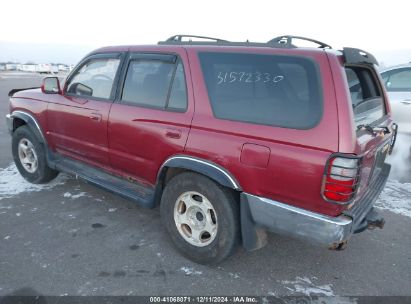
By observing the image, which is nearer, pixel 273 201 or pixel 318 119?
pixel 318 119

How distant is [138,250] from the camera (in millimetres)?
3256

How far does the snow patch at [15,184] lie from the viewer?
447 centimetres

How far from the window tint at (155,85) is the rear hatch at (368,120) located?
1.40 meters

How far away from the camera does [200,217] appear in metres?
3.06

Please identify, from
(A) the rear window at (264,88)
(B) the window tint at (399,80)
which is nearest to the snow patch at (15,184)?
(A) the rear window at (264,88)

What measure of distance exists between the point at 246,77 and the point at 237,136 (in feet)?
1.58

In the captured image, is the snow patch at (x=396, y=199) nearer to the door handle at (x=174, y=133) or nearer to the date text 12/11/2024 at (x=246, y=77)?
the date text 12/11/2024 at (x=246, y=77)

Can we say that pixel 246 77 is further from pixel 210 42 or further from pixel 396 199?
pixel 396 199

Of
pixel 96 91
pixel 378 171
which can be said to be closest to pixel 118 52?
pixel 96 91

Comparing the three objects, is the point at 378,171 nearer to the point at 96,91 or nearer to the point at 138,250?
the point at 138,250

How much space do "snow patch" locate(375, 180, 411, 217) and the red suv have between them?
133 centimetres

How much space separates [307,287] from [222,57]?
2.04 m

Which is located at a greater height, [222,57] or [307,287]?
[222,57]

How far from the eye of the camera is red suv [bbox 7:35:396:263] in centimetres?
230
